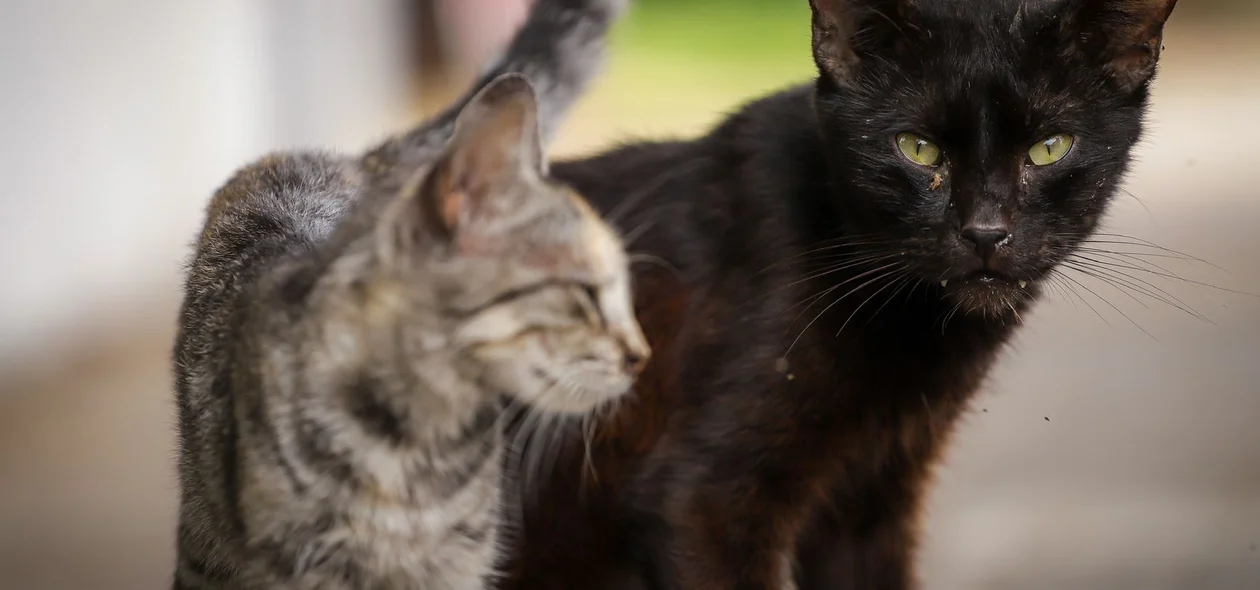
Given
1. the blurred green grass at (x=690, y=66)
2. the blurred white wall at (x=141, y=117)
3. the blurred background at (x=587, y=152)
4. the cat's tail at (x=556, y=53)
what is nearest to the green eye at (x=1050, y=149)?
the blurred background at (x=587, y=152)

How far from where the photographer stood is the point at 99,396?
63.7 inches

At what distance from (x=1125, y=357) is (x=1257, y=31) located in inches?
19.7

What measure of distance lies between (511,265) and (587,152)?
562 mm

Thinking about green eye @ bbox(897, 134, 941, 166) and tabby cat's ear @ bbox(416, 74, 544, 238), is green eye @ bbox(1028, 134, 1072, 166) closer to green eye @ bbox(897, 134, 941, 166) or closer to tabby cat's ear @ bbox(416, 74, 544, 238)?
green eye @ bbox(897, 134, 941, 166)

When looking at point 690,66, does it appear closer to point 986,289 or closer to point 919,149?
point 919,149

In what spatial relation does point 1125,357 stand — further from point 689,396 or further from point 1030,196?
point 689,396

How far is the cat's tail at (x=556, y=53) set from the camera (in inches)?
48.7

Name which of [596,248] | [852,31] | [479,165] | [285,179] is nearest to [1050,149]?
[852,31]

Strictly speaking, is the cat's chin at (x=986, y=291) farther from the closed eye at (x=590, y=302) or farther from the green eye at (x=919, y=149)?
the closed eye at (x=590, y=302)

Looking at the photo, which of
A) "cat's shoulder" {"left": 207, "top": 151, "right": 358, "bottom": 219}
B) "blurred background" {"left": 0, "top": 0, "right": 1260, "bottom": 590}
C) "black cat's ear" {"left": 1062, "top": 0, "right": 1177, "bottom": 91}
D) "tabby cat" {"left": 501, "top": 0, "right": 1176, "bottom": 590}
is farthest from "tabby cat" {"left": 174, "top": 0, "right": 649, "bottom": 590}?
"black cat's ear" {"left": 1062, "top": 0, "right": 1177, "bottom": 91}

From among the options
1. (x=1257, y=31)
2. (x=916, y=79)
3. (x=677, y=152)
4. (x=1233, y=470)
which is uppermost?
(x=916, y=79)

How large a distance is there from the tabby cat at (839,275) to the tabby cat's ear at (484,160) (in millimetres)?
368

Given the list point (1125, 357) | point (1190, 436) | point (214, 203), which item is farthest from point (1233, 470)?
point (214, 203)

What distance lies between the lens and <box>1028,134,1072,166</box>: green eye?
1044 mm
